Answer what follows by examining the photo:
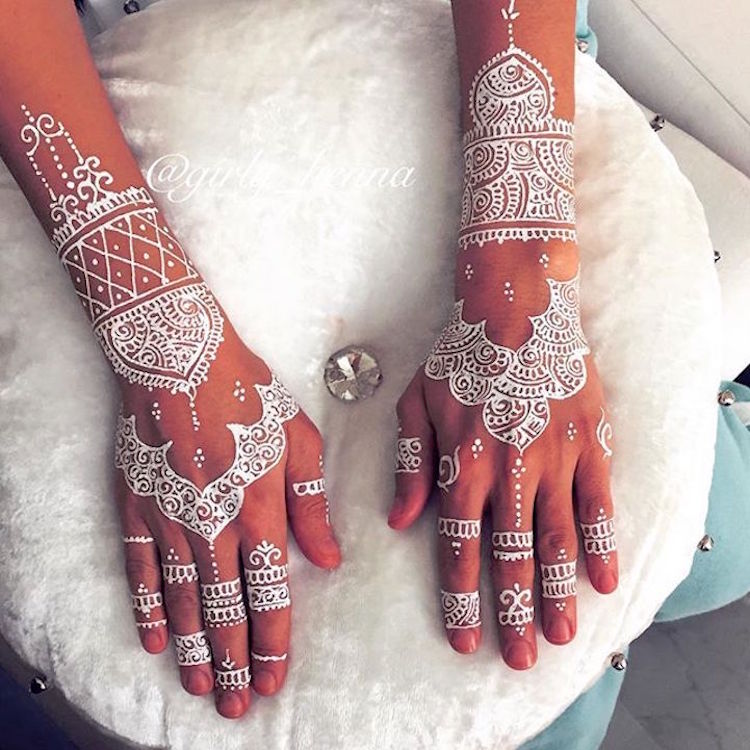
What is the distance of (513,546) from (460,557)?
37mm

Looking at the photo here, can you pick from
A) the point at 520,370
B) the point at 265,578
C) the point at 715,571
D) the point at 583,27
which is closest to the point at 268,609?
the point at 265,578

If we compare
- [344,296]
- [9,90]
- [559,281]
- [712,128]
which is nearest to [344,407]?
[344,296]

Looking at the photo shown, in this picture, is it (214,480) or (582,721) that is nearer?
(214,480)

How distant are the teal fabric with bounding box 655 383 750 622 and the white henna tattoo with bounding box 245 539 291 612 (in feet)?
1.34

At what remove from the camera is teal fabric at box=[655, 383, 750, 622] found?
789 mm

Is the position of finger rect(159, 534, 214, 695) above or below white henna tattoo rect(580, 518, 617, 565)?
below

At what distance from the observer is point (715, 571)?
821mm

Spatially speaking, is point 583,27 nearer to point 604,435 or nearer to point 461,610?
point 604,435

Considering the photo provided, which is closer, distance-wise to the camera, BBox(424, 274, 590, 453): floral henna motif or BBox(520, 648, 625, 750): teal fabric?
BBox(424, 274, 590, 453): floral henna motif

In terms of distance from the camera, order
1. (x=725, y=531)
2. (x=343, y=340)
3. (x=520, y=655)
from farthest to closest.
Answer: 1. (x=725, y=531)
2. (x=343, y=340)
3. (x=520, y=655)

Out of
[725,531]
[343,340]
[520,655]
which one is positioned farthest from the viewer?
[725,531]

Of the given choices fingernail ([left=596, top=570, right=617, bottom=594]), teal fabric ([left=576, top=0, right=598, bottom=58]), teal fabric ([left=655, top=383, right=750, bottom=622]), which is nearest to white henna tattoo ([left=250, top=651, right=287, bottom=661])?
fingernail ([left=596, top=570, right=617, bottom=594])

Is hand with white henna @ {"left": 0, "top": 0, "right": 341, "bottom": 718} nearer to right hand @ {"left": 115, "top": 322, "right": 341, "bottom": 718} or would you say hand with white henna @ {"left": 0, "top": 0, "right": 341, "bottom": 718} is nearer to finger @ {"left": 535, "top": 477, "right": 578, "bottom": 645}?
right hand @ {"left": 115, "top": 322, "right": 341, "bottom": 718}

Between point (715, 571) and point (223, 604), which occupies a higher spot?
point (223, 604)
